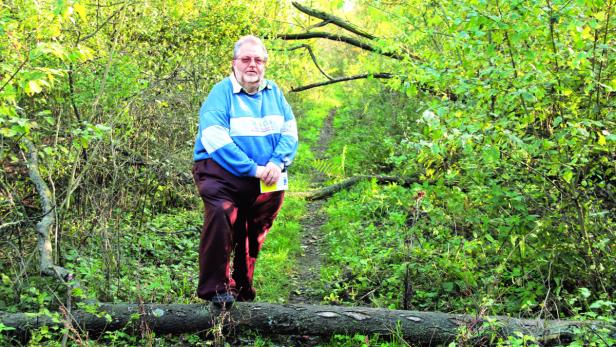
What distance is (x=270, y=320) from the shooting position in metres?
4.76

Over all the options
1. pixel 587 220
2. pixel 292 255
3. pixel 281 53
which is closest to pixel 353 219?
pixel 292 255

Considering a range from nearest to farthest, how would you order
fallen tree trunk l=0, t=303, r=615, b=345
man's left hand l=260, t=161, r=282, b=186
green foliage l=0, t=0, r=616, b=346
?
1. green foliage l=0, t=0, r=616, b=346
2. fallen tree trunk l=0, t=303, r=615, b=345
3. man's left hand l=260, t=161, r=282, b=186

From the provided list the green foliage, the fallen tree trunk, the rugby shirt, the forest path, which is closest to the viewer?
the green foliage

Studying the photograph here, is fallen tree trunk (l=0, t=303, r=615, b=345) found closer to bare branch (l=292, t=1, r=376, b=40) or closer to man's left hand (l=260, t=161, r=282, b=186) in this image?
man's left hand (l=260, t=161, r=282, b=186)

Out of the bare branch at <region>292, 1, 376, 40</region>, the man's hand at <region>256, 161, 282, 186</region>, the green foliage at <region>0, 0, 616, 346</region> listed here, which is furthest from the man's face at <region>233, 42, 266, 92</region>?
the bare branch at <region>292, 1, 376, 40</region>

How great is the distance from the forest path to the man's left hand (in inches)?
60.9

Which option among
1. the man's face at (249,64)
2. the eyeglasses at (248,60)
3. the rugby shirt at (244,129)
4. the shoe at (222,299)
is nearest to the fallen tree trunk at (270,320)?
the shoe at (222,299)

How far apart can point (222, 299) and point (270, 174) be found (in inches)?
42.1

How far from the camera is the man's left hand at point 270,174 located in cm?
477

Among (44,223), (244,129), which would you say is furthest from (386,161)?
(44,223)

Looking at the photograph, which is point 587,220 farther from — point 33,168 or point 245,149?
point 33,168

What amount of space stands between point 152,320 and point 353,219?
14.0ft

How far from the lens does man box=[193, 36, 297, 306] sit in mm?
4695

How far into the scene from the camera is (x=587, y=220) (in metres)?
4.73
